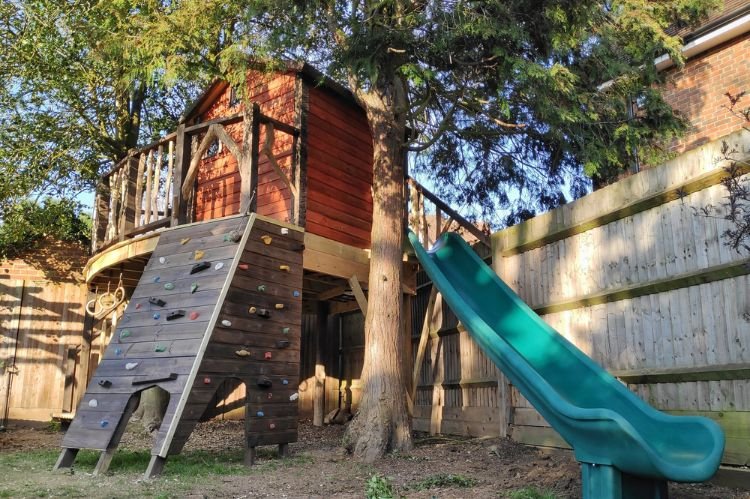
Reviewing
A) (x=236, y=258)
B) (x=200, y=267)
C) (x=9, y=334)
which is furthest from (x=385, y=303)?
(x=9, y=334)

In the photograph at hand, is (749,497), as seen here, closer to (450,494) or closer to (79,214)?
(450,494)

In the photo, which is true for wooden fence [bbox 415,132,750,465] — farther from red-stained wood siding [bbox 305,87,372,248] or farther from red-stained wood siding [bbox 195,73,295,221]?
red-stained wood siding [bbox 195,73,295,221]

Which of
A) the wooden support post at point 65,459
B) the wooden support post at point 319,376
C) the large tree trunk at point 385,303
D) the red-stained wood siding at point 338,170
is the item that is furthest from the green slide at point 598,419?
the wooden support post at point 319,376

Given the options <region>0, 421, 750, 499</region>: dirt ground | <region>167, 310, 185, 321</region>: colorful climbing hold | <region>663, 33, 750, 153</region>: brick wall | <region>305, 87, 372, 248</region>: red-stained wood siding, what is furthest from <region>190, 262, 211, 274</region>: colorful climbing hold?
<region>663, 33, 750, 153</region>: brick wall

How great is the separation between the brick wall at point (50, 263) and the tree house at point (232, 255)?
155 cm

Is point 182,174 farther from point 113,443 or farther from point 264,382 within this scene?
point 113,443

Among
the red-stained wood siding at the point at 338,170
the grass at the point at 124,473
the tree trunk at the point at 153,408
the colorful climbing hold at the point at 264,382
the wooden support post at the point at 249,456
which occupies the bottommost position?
the grass at the point at 124,473

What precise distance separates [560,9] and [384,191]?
263 cm

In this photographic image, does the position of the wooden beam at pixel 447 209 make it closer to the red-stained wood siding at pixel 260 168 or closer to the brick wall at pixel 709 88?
the red-stained wood siding at pixel 260 168

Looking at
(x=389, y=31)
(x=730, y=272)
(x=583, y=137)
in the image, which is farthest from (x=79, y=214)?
(x=730, y=272)

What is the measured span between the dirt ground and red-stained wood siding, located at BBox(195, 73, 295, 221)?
11.0ft

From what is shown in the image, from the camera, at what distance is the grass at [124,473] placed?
4730mm

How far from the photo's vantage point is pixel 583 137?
7004 millimetres

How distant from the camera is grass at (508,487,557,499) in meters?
4.43
